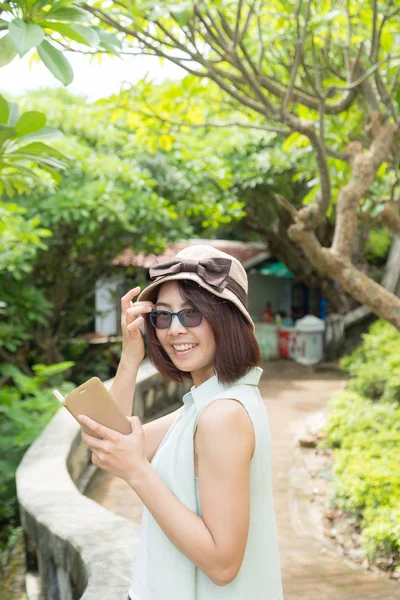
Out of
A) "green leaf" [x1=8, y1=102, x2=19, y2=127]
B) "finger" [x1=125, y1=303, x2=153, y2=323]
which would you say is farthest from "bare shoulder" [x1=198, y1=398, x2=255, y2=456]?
"green leaf" [x1=8, y1=102, x2=19, y2=127]

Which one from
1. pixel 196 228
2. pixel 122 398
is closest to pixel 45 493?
pixel 122 398

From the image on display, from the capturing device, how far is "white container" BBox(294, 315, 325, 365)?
→ 14.3 meters

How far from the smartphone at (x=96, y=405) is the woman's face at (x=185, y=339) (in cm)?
22

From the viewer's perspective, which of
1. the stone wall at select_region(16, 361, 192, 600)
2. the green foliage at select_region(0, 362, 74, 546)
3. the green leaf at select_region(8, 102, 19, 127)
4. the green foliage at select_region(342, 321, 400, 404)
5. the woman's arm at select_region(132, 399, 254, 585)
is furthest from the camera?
the green foliage at select_region(342, 321, 400, 404)

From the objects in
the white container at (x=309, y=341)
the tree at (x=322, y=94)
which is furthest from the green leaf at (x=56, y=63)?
the white container at (x=309, y=341)

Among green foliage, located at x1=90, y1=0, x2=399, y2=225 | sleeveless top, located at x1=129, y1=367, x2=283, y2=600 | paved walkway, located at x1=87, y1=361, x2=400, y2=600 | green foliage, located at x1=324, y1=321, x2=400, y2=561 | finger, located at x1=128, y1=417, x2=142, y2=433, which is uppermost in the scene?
green foliage, located at x1=90, y1=0, x2=399, y2=225

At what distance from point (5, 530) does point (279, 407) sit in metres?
5.21

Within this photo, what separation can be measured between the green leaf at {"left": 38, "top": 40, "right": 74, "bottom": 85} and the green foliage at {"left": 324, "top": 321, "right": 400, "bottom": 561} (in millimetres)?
3241

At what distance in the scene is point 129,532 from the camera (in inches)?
113

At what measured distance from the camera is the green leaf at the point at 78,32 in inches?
81.4

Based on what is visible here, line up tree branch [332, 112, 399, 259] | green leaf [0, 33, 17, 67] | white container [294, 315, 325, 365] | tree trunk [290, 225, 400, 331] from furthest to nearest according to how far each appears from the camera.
Result: 1. white container [294, 315, 325, 365]
2. tree branch [332, 112, 399, 259]
3. tree trunk [290, 225, 400, 331]
4. green leaf [0, 33, 17, 67]

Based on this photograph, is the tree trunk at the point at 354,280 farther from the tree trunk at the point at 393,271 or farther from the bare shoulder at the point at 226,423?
the tree trunk at the point at 393,271

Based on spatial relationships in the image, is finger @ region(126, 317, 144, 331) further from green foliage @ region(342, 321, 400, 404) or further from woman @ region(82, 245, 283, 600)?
green foliage @ region(342, 321, 400, 404)

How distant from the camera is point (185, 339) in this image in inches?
68.1
